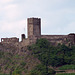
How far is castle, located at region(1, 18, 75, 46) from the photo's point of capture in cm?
10869

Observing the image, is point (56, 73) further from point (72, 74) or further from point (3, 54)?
point (3, 54)

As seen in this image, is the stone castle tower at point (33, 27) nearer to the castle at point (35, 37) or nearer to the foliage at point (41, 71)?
the castle at point (35, 37)

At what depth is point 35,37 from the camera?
356ft

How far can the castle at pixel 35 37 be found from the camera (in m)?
109

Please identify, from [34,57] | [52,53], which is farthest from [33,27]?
[34,57]

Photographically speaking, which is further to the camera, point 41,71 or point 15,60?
point 15,60

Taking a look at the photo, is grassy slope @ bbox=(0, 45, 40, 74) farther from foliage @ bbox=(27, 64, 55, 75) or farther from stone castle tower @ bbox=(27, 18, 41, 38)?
stone castle tower @ bbox=(27, 18, 41, 38)

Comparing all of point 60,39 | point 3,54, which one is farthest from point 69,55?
point 3,54

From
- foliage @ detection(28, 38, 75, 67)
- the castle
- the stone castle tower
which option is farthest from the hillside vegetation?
the stone castle tower

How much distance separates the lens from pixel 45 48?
108 m

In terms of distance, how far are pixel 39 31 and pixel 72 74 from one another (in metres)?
11.4

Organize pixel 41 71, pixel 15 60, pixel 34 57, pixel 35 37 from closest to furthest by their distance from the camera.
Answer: pixel 41 71
pixel 34 57
pixel 15 60
pixel 35 37

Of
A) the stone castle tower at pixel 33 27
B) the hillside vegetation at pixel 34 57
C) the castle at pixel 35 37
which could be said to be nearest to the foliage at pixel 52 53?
the hillside vegetation at pixel 34 57

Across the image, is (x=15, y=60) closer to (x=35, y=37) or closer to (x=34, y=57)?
(x=34, y=57)
